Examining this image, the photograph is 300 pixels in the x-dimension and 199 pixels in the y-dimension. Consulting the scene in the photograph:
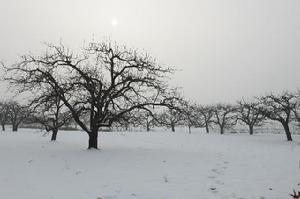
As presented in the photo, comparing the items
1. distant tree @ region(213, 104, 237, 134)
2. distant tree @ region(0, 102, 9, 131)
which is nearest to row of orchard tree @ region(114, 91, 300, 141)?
distant tree @ region(213, 104, 237, 134)

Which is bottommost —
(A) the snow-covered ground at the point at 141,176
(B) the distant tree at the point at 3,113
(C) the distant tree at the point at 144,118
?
(A) the snow-covered ground at the point at 141,176

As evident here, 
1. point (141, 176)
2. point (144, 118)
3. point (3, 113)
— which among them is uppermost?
point (3, 113)

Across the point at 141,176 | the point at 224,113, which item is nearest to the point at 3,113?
A: the point at 224,113

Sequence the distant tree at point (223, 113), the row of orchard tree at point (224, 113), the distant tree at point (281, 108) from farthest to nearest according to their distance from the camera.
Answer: the distant tree at point (223, 113) < the distant tree at point (281, 108) < the row of orchard tree at point (224, 113)

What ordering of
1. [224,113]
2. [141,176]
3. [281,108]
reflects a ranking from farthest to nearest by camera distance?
1. [224,113]
2. [281,108]
3. [141,176]

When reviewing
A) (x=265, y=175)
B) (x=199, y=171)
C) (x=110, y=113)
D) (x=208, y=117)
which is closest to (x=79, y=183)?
(x=199, y=171)

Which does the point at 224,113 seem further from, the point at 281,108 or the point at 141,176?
the point at 141,176

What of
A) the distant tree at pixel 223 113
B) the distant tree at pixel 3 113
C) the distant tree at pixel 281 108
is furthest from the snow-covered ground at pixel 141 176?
the distant tree at pixel 3 113

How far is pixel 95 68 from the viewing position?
73.5 feet

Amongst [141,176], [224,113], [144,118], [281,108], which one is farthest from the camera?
[224,113]

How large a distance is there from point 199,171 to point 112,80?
9.54 m

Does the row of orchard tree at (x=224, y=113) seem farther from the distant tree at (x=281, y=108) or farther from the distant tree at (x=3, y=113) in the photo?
the distant tree at (x=3, y=113)

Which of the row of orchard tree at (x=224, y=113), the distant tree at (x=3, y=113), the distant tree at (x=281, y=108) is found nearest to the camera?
the row of orchard tree at (x=224, y=113)

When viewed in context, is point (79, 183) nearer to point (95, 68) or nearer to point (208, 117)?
point (95, 68)
